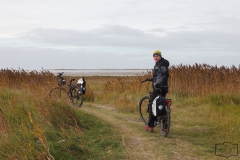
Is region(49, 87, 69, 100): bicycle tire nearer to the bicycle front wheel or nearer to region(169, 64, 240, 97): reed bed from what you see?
the bicycle front wheel

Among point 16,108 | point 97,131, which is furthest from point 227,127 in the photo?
point 16,108

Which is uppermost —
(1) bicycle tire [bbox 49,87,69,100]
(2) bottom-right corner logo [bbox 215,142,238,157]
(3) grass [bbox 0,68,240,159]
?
(1) bicycle tire [bbox 49,87,69,100]

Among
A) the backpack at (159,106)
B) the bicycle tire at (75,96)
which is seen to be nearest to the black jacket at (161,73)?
the backpack at (159,106)

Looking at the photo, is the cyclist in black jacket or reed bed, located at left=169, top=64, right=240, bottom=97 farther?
reed bed, located at left=169, top=64, right=240, bottom=97

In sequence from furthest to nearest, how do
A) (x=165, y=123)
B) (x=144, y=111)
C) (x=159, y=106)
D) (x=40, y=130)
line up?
(x=144, y=111)
(x=165, y=123)
(x=159, y=106)
(x=40, y=130)

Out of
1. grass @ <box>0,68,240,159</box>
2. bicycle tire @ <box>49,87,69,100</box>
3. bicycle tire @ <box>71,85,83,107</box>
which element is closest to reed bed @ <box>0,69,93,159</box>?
grass @ <box>0,68,240,159</box>

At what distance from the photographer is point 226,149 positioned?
681cm

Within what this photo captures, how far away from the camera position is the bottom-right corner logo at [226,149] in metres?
6.49

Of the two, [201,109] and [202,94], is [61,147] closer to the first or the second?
[201,109]

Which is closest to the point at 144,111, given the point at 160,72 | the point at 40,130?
the point at 160,72

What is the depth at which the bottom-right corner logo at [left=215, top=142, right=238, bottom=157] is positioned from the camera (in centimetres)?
649

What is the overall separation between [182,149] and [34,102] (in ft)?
12.4

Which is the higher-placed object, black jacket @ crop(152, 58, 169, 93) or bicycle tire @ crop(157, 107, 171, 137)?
black jacket @ crop(152, 58, 169, 93)

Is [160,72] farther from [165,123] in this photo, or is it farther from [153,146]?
[153,146]
